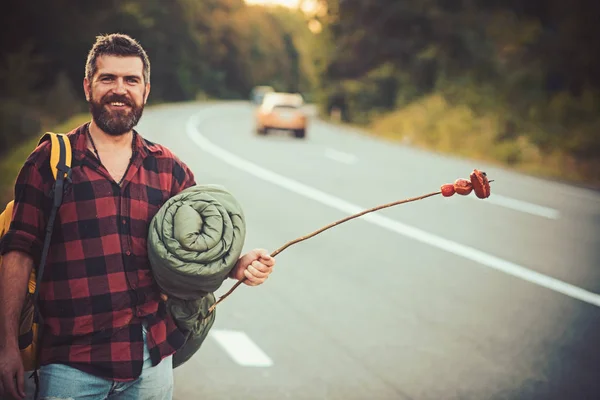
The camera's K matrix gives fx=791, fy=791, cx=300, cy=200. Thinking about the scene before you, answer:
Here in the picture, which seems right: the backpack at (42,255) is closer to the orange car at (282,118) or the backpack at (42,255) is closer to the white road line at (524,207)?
the white road line at (524,207)

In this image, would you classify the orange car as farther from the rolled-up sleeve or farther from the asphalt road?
the rolled-up sleeve

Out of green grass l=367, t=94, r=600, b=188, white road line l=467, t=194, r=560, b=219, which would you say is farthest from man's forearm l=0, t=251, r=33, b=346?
green grass l=367, t=94, r=600, b=188

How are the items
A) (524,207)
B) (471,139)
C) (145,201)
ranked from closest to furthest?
(145,201) → (524,207) → (471,139)

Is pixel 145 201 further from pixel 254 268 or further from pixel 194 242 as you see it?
pixel 254 268

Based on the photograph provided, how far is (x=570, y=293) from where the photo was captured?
774 centimetres

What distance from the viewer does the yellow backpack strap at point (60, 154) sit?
250 centimetres

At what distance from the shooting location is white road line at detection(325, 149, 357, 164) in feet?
62.4


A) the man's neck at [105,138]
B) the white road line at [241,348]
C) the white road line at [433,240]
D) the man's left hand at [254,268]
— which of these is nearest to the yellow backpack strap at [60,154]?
the man's neck at [105,138]

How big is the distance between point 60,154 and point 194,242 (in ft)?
1.67

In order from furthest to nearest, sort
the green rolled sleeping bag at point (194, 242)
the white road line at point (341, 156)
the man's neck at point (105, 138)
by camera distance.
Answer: the white road line at point (341, 156) < the man's neck at point (105, 138) < the green rolled sleeping bag at point (194, 242)

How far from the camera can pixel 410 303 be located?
23.3ft

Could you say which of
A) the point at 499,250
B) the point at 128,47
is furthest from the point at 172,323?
the point at 499,250

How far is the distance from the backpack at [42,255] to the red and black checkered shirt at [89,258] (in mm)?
29

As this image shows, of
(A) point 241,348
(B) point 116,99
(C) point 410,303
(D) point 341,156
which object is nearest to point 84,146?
(B) point 116,99
